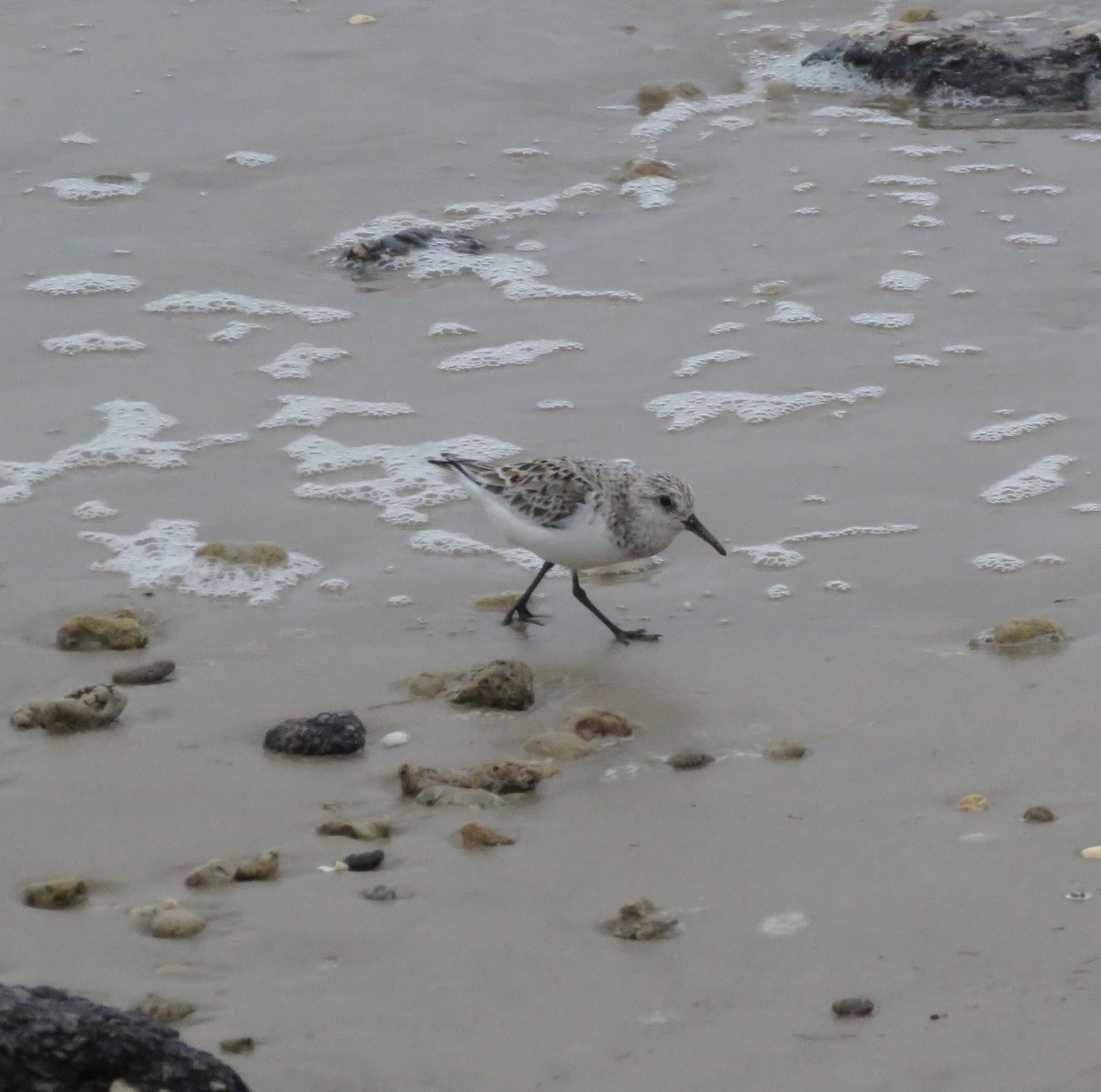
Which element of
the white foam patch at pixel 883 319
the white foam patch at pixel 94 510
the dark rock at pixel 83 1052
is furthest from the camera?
the white foam patch at pixel 883 319

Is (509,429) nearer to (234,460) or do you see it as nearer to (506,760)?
(234,460)

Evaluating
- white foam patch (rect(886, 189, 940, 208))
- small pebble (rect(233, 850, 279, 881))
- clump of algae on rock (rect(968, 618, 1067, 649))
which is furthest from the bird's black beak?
white foam patch (rect(886, 189, 940, 208))

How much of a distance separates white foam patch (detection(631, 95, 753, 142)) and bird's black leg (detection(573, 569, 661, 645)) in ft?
15.2

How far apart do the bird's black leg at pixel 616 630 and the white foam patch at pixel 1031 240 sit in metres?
3.49

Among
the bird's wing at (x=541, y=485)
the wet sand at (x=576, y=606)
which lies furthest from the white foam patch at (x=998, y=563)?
the bird's wing at (x=541, y=485)

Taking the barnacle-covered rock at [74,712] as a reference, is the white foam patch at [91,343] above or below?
above

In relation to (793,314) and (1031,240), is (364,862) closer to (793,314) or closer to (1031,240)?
(793,314)

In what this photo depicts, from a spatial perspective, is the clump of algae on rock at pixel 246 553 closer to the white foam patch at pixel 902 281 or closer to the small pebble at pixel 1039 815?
the small pebble at pixel 1039 815

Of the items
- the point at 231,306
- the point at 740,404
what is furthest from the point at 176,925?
the point at 231,306

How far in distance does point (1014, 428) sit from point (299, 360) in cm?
278

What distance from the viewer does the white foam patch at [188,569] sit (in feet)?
16.4

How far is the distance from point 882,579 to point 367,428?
2.10m

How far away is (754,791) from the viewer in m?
3.84

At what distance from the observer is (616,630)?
481 cm
